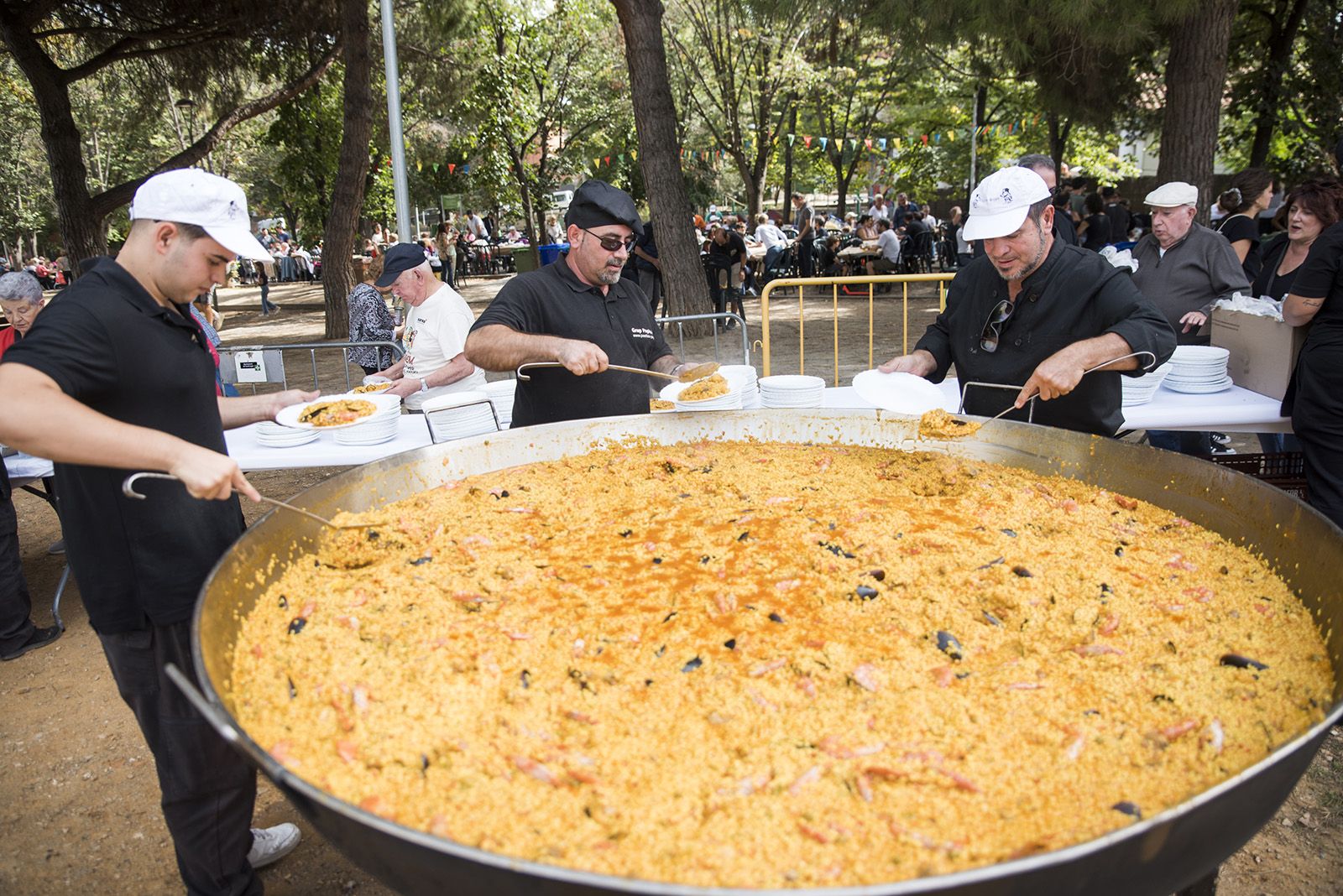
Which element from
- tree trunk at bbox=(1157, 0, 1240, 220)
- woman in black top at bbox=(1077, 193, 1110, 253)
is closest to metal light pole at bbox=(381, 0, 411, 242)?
tree trunk at bbox=(1157, 0, 1240, 220)

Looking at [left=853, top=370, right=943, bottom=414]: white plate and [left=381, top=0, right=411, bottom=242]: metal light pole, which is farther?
[left=381, top=0, right=411, bottom=242]: metal light pole

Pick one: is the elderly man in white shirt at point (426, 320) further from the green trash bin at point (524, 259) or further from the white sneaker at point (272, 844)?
the green trash bin at point (524, 259)

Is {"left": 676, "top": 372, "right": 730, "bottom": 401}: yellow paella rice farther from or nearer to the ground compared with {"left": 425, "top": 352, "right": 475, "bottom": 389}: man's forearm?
farther from the ground

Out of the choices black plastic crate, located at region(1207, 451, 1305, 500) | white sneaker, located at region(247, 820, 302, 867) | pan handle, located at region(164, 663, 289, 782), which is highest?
pan handle, located at region(164, 663, 289, 782)

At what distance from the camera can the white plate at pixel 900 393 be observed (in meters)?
2.97

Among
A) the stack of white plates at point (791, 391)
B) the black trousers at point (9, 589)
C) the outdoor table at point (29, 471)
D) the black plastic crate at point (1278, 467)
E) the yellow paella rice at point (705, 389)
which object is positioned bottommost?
the black trousers at point (9, 589)

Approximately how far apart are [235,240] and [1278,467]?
482 centimetres

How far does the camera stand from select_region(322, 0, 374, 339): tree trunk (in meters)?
11.6

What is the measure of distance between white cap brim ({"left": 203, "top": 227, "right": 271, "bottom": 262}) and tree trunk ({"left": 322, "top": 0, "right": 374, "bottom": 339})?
9.30m

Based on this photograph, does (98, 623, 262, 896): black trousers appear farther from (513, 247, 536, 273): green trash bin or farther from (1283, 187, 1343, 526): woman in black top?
(513, 247, 536, 273): green trash bin

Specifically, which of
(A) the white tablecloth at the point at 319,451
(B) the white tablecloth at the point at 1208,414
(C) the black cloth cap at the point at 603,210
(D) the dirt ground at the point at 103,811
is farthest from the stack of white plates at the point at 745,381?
(D) the dirt ground at the point at 103,811

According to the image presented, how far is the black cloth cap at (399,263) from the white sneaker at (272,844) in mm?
3311

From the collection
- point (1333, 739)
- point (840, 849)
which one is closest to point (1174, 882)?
point (840, 849)

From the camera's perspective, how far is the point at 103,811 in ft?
11.0
